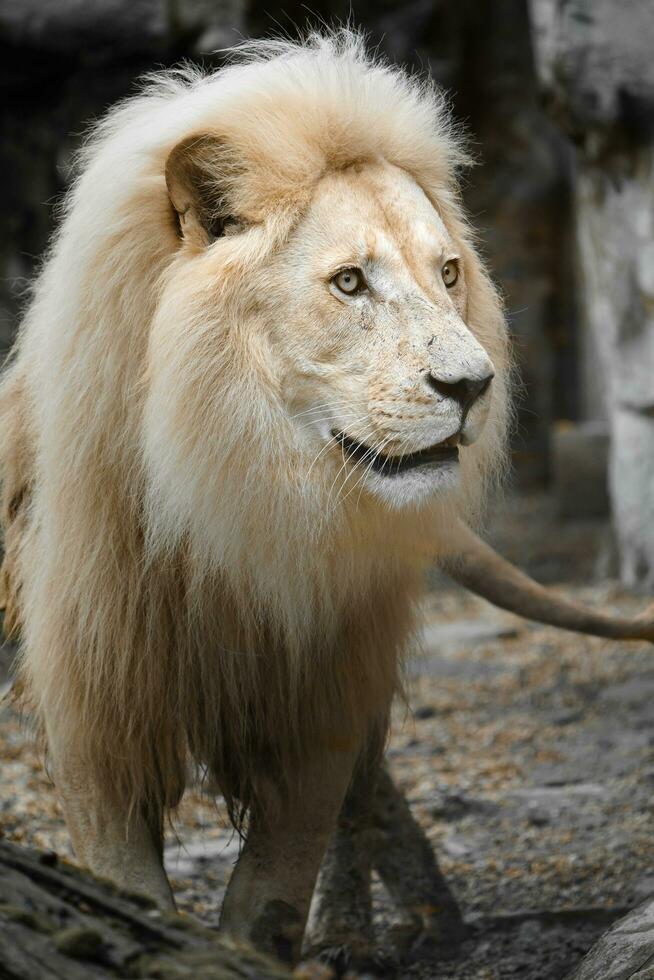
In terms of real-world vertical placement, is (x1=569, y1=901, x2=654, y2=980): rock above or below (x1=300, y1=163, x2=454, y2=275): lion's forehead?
below

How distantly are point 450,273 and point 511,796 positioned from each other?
2.32 m

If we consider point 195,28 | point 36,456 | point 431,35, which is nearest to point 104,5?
point 195,28

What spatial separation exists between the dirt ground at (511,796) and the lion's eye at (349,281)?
111 centimetres

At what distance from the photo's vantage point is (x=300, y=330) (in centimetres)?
223

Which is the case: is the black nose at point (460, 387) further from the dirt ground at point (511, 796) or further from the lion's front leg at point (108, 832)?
the dirt ground at point (511, 796)

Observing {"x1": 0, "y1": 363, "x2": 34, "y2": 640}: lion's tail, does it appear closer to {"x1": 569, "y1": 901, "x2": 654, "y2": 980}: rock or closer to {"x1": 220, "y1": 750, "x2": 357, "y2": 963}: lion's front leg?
A: {"x1": 220, "y1": 750, "x2": 357, "y2": 963}: lion's front leg

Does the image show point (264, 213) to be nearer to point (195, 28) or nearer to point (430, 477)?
point (430, 477)

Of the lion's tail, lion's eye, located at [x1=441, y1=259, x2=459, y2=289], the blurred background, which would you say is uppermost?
the blurred background

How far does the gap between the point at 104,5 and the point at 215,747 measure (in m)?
5.32

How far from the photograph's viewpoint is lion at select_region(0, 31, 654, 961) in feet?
7.27

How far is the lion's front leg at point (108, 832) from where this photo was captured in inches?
92.9

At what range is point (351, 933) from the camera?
10.3 ft

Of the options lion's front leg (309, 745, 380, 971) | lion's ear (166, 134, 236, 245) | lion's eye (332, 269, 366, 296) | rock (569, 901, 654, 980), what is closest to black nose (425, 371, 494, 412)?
lion's eye (332, 269, 366, 296)

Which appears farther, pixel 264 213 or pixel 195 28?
pixel 195 28
